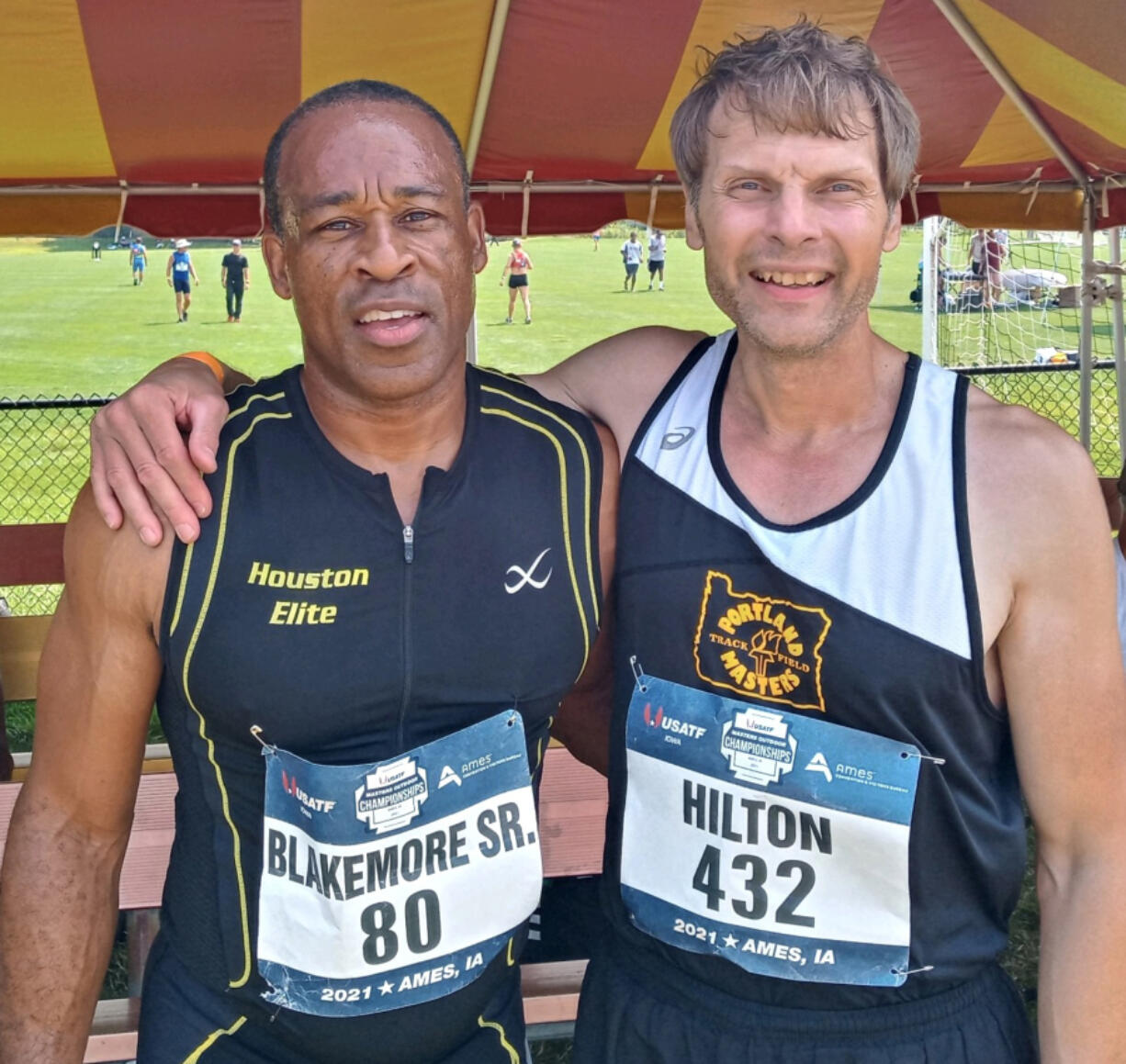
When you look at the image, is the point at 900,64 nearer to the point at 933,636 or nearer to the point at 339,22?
the point at 339,22

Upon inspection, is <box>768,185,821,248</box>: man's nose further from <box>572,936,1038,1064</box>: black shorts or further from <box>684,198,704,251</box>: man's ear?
<box>572,936,1038,1064</box>: black shorts

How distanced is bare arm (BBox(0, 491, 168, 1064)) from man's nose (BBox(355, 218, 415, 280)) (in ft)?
1.71

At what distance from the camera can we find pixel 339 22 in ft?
13.8

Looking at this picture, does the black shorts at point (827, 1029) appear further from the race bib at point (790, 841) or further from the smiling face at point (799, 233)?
the smiling face at point (799, 233)

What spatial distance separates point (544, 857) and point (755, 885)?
3.67 ft

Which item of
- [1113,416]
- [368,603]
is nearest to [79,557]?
[368,603]

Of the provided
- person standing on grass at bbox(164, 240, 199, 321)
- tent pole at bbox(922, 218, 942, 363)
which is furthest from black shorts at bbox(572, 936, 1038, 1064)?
person standing on grass at bbox(164, 240, 199, 321)

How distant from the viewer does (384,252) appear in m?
1.63

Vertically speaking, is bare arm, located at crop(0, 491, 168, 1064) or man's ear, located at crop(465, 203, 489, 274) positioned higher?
man's ear, located at crop(465, 203, 489, 274)

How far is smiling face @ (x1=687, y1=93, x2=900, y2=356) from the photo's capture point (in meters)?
1.60

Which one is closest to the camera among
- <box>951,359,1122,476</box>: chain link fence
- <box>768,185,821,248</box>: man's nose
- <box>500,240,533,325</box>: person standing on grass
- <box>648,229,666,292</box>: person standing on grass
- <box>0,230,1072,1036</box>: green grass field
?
<box>768,185,821,248</box>: man's nose

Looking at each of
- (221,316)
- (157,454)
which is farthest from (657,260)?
(157,454)

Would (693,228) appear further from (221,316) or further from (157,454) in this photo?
(221,316)

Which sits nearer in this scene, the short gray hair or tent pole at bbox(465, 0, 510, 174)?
the short gray hair
